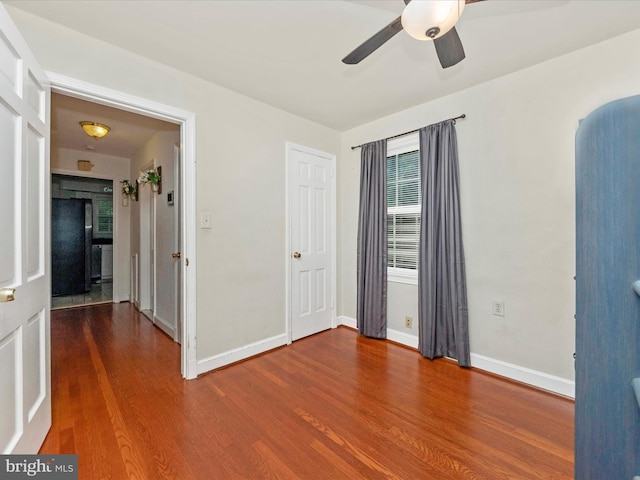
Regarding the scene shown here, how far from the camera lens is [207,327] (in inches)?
99.2

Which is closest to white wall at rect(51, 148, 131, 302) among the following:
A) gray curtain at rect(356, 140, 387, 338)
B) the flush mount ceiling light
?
the flush mount ceiling light

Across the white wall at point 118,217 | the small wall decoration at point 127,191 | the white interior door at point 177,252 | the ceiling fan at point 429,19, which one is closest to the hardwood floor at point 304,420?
the white interior door at point 177,252

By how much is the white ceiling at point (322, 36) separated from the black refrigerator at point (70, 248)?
16.4 feet

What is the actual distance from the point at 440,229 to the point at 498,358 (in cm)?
119

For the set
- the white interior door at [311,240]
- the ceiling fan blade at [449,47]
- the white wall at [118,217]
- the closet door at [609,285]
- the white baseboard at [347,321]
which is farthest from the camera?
the white wall at [118,217]


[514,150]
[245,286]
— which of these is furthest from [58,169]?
[514,150]

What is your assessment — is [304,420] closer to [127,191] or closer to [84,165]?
[127,191]

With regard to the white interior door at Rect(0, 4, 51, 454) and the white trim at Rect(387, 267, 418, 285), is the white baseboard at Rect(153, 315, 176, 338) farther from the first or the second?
the white trim at Rect(387, 267, 418, 285)

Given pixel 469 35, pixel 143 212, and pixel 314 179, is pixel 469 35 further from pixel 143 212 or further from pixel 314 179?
pixel 143 212

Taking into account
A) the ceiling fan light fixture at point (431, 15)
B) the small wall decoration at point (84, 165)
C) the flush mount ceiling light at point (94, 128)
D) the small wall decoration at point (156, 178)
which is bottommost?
the small wall decoration at point (156, 178)

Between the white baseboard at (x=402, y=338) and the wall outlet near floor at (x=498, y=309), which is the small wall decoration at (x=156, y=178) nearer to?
the white baseboard at (x=402, y=338)

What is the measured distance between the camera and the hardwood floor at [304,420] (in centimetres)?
150

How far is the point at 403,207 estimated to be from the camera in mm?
3141

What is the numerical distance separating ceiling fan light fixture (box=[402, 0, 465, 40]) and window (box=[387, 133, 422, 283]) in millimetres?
1866
